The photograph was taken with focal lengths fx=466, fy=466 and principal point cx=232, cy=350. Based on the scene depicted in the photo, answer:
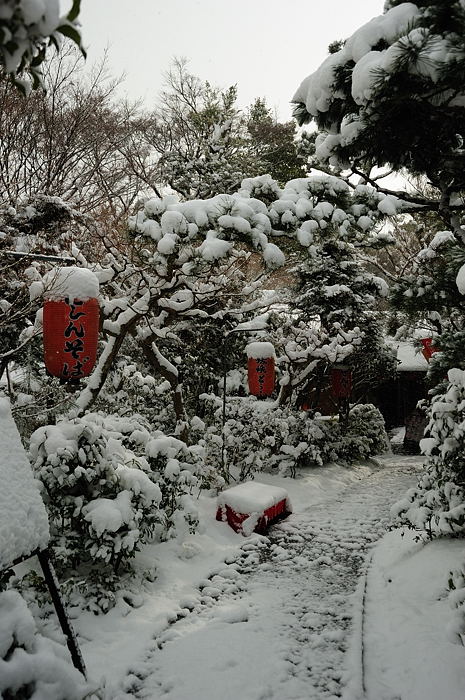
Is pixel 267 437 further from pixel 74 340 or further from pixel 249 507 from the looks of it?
pixel 74 340

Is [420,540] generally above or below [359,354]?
below

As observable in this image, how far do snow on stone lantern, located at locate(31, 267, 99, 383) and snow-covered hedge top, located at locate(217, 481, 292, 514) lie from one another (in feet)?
12.7

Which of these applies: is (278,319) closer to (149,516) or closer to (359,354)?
(359,354)

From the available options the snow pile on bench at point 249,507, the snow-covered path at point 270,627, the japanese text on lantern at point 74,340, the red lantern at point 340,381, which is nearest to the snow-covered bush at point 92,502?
the japanese text on lantern at point 74,340

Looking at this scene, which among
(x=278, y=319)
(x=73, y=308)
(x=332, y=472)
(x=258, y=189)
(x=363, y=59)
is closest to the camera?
(x=363, y=59)

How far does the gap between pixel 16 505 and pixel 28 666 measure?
813 millimetres

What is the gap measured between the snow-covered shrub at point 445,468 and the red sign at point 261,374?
491 centimetres

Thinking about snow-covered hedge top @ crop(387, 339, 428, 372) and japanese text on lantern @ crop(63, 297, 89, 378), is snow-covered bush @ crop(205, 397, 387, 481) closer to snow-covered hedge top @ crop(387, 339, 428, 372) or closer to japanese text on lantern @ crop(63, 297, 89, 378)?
japanese text on lantern @ crop(63, 297, 89, 378)

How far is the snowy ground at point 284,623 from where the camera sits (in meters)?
3.94

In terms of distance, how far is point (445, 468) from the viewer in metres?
5.74

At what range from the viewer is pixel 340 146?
418 cm

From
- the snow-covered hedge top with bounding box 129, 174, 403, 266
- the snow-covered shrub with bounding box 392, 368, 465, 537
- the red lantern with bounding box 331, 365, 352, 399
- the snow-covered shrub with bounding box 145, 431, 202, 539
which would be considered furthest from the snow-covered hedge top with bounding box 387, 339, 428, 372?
the snow-covered shrub with bounding box 145, 431, 202, 539

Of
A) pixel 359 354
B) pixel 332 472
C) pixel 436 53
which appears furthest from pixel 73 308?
pixel 359 354

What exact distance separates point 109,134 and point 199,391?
372 inches
